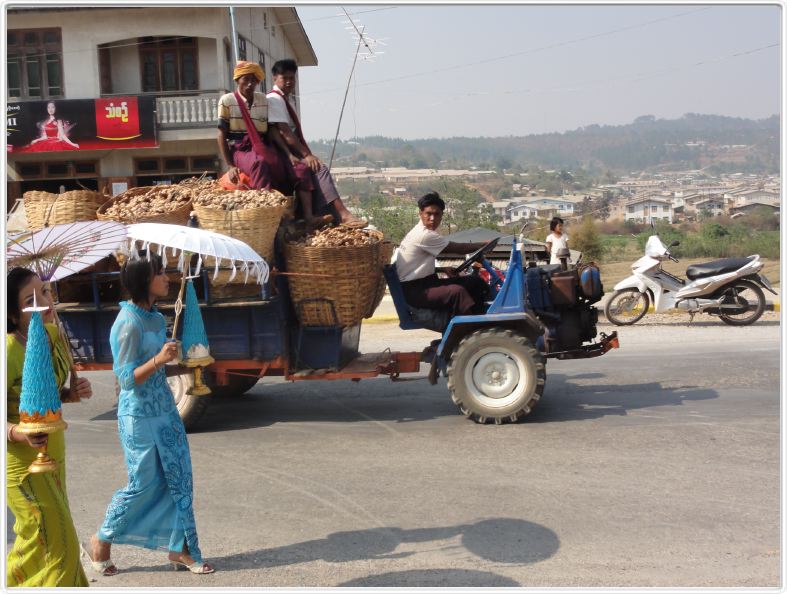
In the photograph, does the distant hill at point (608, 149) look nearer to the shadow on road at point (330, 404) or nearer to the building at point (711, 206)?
the building at point (711, 206)

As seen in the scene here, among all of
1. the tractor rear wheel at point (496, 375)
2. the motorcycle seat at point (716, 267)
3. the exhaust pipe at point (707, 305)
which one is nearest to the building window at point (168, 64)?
the motorcycle seat at point (716, 267)

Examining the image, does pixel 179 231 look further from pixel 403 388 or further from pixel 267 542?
pixel 403 388

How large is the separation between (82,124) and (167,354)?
75.7 ft

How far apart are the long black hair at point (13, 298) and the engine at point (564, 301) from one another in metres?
5.26

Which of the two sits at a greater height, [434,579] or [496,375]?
[496,375]

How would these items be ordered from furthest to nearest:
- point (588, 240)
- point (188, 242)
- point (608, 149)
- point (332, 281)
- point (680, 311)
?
point (608, 149)
point (588, 240)
point (680, 311)
point (332, 281)
point (188, 242)

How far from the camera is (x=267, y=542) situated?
5.30 m

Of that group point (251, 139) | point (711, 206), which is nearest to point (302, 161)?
point (251, 139)

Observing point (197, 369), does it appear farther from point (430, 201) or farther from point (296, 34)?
point (296, 34)

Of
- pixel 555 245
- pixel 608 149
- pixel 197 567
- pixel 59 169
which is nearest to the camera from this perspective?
pixel 197 567

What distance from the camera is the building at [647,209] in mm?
34062

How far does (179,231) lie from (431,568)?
2631 mm

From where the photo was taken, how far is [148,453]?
4.62m

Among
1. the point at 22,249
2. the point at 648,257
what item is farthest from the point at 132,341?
the point at 648,257
